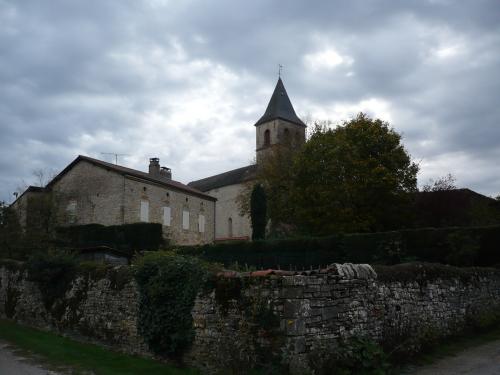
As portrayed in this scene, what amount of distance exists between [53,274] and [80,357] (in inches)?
189

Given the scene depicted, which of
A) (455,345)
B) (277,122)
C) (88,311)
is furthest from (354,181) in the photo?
(277,122)

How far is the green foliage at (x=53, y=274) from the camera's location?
50.2 ft

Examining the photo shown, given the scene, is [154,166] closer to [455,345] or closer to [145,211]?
[145,211]

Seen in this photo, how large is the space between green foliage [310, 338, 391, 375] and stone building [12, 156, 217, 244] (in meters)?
28.1

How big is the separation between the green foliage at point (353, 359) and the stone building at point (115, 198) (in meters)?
28.1

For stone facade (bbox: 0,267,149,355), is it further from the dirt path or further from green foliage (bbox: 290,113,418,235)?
green foliage (bbox: 290,113,418,235)

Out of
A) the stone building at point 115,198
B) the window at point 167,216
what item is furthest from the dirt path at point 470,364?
the window at point 167,216

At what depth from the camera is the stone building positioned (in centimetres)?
3509

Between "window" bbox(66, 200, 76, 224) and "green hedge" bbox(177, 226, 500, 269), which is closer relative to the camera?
"green hedge" bbox(177, 226, 500, 269)

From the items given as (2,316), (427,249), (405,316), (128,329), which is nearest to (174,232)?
(2,316)

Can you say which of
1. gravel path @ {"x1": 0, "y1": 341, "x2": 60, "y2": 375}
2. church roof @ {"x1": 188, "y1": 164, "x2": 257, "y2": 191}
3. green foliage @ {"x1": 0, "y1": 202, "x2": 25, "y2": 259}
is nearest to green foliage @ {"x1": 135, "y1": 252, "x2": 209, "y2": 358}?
gravel path @ {"x1": 0, "y1": 341, "x2": 60, "y2": 375}

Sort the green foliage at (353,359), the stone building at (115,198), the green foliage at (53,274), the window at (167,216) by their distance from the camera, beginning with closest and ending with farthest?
1. the green foliage at (353,359)
2. the green foliage at (53,274)
3. the stone building at (115,198)
4. the window at (167,216)

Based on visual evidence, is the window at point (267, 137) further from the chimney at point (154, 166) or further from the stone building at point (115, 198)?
the stone building at point (115, 198)

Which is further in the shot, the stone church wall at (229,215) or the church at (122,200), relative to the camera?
the stone church wall at (229,215)
